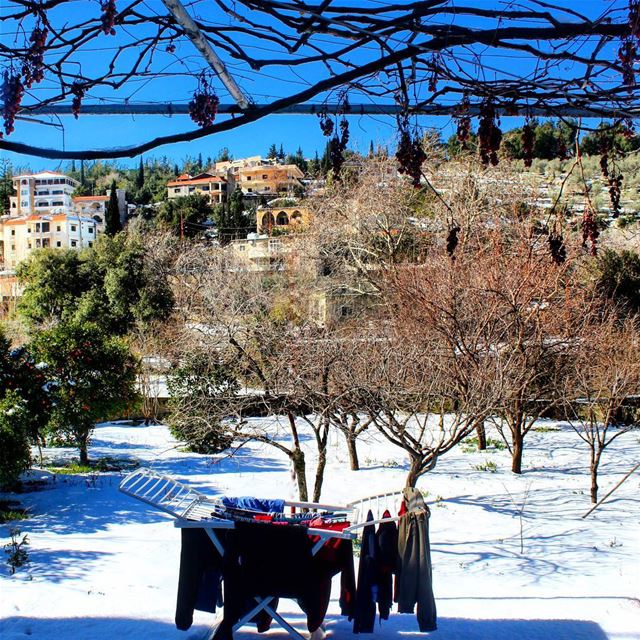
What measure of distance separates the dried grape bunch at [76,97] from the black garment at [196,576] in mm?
2568

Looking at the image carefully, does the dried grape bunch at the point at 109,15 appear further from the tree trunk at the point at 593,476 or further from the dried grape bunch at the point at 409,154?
the tree trunk at the point at 593,476

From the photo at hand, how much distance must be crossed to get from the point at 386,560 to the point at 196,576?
1153 mm

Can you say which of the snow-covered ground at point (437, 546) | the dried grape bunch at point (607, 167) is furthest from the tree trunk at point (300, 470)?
the dried grape bunch at point (607, 167)

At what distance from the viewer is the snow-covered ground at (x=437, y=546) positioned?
437 centimetres

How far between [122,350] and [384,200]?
988 centimetres

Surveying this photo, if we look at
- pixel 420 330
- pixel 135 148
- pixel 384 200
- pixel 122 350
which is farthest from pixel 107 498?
pixel 384 200

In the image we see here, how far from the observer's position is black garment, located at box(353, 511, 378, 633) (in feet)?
12.8

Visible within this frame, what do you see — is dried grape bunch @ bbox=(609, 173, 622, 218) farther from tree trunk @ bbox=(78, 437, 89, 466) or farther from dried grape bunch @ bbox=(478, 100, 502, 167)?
tree trunk @ bbox=(78, 437, 89, 466)

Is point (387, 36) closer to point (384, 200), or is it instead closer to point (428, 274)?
point (428, 274)

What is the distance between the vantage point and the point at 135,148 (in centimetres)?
192

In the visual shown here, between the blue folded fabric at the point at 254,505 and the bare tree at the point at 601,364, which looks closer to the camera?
the blue folded fabric at the point at 254,505

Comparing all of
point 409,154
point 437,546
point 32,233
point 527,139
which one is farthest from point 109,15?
point 32,233

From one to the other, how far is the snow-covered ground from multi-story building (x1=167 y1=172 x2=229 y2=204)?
1677 inches

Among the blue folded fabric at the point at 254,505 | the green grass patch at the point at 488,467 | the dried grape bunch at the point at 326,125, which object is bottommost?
the green grass patch at the point at 488,467
